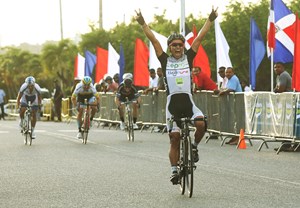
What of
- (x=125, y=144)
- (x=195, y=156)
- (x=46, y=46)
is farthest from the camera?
(x=46, y=46)

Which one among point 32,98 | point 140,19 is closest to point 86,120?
point 32,98

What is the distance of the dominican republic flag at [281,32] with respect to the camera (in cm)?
2541

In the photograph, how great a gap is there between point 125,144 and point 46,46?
250 ft

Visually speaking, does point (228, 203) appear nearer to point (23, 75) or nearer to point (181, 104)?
point (181, 104)

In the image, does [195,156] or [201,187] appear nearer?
[195,156]

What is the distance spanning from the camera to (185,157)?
1132 centimetres

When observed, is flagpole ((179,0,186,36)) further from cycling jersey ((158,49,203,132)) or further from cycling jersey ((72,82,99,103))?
cycling jersey ((158,49,203,132))

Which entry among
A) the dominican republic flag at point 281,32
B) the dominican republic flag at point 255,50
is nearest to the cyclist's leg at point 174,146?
the dominican republic flag at point 281,32

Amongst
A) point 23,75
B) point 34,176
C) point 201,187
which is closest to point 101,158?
point 34,176

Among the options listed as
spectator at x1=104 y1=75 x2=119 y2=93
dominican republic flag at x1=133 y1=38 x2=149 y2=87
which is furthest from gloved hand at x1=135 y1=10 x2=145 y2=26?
dominican republic flag at x1=133 y1=38 x2=149 y2=87

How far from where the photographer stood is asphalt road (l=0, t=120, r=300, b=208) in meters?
10.9

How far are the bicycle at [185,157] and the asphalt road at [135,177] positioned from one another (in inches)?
6.9

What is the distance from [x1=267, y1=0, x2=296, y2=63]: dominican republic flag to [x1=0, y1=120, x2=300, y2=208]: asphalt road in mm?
4264

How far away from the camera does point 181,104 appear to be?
11.7m
